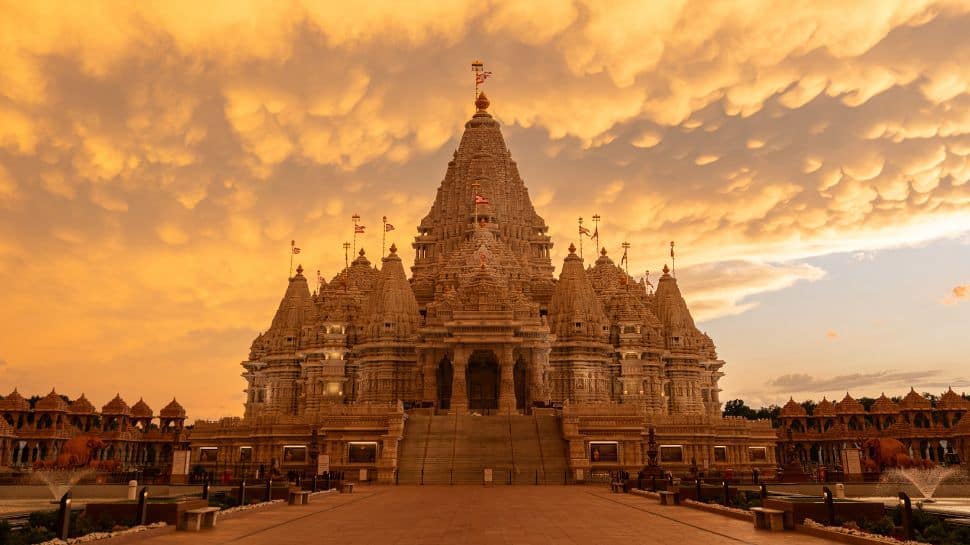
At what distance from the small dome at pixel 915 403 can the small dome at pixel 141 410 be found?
235 ft

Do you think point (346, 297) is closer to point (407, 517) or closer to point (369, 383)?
point (369, 383)

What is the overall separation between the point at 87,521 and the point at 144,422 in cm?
6699

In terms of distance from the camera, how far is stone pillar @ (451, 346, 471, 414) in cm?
6333

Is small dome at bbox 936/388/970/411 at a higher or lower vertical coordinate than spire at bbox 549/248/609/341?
lower

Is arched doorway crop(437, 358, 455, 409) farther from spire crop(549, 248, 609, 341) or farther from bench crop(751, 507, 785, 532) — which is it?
bench crop(751, 507, 785, 532)

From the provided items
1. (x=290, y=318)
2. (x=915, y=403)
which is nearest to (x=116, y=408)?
(x=290, y=318)

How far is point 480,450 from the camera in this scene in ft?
161

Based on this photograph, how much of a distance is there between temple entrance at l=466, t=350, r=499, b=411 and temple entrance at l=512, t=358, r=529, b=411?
1.95 meters

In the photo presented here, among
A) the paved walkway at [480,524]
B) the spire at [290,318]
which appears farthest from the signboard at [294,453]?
the paved walkway at [480,524]

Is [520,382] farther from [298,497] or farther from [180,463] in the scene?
[298,497]

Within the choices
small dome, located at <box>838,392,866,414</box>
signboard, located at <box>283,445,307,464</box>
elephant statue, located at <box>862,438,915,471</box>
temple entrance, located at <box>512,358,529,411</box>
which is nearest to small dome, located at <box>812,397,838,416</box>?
small dome, located at <box>838,392,866,414</box>

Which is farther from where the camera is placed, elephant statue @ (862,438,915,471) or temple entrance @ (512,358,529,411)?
temple entrance @ (512,358,529,411)

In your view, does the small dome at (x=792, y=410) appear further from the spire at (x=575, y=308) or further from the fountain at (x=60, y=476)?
the fountain at (x=60, y=476)

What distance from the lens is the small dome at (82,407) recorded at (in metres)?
73.3
